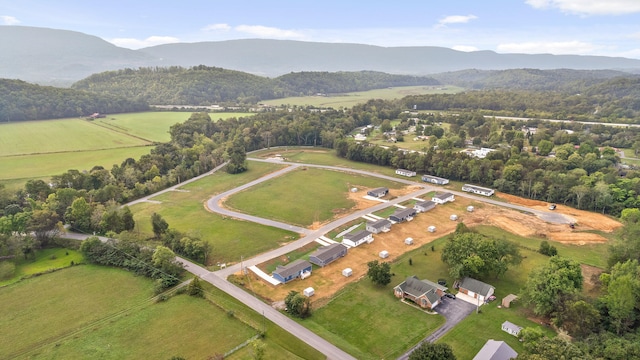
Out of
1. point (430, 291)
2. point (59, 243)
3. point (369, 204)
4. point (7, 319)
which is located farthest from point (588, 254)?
point (59, 243)

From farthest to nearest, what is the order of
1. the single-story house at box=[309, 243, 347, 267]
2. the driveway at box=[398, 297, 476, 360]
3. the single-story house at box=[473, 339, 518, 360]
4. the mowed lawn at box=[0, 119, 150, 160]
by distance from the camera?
the mowed lawn at box=[0, 119, 150, 160], the single-story house at box=[309, 243, 347, 267], the driveway at box=[398, 297, 476, 360], the single-story house at box=[473, 339, 518, 360]

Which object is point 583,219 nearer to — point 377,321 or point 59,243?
point 377,321

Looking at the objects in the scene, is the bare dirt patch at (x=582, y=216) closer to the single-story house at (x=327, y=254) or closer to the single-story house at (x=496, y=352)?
the single-story house at (x=496, y=352)

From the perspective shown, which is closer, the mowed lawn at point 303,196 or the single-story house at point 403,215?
the single-story house at point 403,215

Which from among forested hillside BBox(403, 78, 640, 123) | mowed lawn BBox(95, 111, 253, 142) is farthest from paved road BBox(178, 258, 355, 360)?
forested hillside BBox(403, 78, 640, 123)

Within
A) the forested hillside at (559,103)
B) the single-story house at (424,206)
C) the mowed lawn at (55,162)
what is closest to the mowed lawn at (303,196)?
the single-story house at (424,206)

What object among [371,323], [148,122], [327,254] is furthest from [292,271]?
[148,122]

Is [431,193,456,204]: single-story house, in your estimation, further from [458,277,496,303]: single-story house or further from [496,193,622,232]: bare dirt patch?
[458,277,496,303]: single-story house
